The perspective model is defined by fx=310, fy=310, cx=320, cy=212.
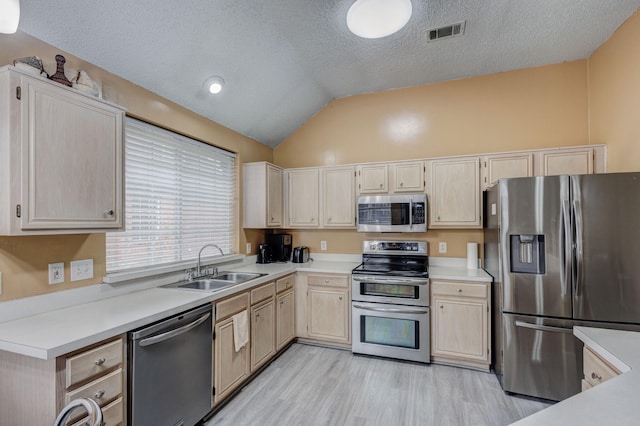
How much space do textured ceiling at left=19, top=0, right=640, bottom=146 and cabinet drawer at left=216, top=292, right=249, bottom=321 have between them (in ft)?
5.79

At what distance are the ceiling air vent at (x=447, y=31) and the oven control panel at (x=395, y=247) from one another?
6.71 feet

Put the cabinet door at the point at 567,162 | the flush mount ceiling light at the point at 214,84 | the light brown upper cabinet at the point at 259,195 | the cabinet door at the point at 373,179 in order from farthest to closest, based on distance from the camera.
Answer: the light brown upper cabinet at the point at 259,195
the cabinet door at the point at 373,179
the cabinet door at the point at 567,162
the flush mount ceiling light at the point at 214,84

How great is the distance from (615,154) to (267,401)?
3565 mm

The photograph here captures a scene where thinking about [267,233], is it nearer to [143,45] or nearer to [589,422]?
[143,45]

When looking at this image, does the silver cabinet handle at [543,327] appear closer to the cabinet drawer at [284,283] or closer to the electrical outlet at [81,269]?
the cabinet drawer at [284,283]

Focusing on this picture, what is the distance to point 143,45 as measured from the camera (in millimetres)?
2121

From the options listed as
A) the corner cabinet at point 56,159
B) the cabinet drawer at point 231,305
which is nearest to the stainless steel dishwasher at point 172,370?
the cabinet drawer at point 231,305

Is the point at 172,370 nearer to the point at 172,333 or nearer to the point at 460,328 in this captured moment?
the point at 172,333

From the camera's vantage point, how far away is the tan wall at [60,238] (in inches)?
65.3

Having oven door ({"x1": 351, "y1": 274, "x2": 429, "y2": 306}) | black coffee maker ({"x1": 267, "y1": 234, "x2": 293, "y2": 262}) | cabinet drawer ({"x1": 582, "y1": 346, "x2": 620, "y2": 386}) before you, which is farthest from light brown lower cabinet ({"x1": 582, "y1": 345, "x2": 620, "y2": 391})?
black coffee maker ({"x1": 267, "y1": 234, "x2": 293, "y2": 262})

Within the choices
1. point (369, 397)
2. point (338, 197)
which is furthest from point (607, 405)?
point (338, 197)

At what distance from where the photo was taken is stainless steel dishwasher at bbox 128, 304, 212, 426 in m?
1.66

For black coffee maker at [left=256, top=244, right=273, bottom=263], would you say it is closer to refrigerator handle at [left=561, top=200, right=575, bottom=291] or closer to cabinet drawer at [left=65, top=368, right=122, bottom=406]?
cabinet drawer at [left=65, top=368, right=122, bottom=406]

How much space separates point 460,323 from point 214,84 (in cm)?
312
